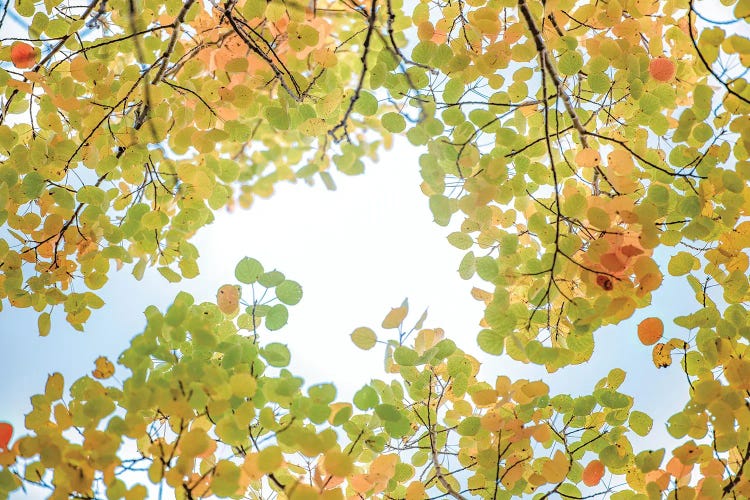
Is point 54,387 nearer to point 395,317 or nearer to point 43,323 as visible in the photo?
point 43,323

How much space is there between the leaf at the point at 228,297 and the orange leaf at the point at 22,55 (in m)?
0.80

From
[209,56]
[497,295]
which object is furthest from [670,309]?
[209,56]

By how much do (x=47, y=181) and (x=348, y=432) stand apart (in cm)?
96

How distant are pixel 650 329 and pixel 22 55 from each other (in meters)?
1.63

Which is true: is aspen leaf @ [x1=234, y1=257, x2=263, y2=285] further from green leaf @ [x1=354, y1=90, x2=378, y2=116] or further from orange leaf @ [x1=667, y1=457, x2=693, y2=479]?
orange leaf @ [x1=667, y1=457, x2=693, y2=479]

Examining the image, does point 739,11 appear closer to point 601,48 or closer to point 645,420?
point 601,48

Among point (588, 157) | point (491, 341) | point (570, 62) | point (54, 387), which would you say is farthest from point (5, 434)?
point (570, 62)

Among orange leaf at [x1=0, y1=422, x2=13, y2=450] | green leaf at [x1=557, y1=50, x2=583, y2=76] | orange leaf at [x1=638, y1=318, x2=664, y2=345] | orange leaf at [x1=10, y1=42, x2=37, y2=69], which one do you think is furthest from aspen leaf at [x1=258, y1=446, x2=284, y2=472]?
orange leaf at [x1=10, y1=42, x2=37, y2=69]

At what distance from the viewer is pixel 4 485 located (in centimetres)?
86

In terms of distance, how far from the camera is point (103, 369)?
1051 mm

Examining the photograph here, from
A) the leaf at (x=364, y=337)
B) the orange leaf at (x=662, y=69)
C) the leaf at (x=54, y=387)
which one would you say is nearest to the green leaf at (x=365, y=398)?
the leaf at (x=364, y=337)

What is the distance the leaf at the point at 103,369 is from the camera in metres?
1.04

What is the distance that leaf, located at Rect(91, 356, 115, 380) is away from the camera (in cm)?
104

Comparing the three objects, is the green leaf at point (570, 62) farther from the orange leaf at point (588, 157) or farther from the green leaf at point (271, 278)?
the green leaf at point (271, 278)
